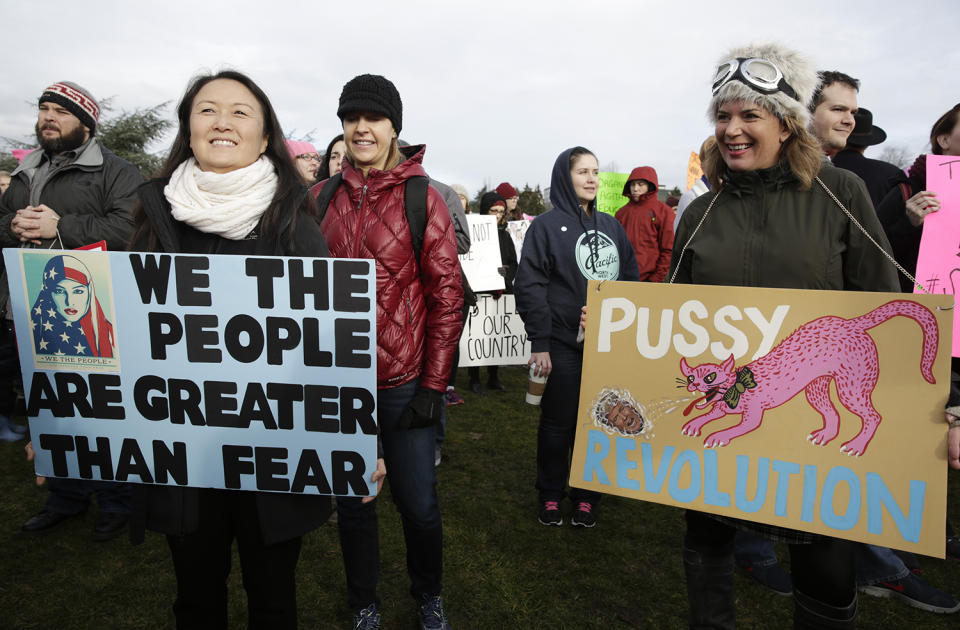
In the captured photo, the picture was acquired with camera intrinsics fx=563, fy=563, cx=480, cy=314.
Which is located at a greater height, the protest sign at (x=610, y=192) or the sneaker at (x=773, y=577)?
the protest sign at (x=610, y=192)

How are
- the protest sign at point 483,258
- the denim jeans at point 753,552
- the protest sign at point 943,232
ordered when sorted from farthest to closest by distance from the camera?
the protest sign at point 483,258
the denim jeans at point 753,552
the protest sign at point 943,232

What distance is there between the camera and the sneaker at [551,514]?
352 centimetres

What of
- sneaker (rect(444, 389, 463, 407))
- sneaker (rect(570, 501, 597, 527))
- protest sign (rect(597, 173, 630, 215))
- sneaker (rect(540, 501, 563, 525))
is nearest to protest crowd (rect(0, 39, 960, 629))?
sneaker (rect(570, 501, 597, 527))

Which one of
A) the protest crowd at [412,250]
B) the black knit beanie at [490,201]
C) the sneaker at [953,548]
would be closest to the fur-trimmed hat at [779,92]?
the protest crowd at [412,250]

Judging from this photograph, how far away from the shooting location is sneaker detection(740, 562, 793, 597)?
112 inches

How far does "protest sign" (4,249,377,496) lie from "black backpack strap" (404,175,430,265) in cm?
64

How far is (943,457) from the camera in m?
1.48

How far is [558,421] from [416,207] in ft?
6.11

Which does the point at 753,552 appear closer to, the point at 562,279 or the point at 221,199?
the point at 562,279

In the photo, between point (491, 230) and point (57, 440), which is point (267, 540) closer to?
point (57, 440)

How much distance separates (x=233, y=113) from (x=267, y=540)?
128 centimetres

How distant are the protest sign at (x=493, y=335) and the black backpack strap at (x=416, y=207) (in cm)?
401

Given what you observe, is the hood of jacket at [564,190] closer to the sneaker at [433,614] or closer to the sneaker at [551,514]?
the sneaker at [551,514]

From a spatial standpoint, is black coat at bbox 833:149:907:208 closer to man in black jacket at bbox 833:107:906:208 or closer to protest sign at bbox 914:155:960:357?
man in black jacket at bbox 833:107:906:208
